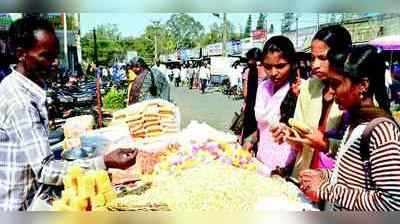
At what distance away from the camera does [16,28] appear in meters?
3.85

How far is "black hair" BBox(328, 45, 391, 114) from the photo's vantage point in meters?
3.79

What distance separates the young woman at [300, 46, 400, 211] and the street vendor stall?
256mm

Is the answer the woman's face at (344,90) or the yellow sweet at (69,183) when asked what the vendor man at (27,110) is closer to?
the yellow sweet at (69,183)

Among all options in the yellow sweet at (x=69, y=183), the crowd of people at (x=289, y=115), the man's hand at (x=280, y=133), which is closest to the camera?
the crowd of people at (x=289, y=115)

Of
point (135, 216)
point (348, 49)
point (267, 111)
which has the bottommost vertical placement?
point (135, 216)

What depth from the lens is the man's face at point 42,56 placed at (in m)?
3.85

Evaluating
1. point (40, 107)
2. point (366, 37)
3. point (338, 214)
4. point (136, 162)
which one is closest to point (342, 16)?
point (366, 37)

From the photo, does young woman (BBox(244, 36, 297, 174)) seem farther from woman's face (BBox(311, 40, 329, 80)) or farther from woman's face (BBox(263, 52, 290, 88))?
woman's face (BBox(311, 40, 329, 80))

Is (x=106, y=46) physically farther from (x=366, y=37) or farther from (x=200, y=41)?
(x=366, y=37)

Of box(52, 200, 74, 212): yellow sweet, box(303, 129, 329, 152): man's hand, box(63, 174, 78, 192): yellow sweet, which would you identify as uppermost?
box(303, 129, 329, 152): man's hand

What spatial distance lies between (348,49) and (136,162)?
1.38 metres

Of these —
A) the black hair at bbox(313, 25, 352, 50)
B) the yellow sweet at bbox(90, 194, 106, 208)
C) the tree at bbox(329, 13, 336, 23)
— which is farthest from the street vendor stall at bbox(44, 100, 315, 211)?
the tree at bbox(329, 13, 336, 23)

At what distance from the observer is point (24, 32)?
3852mm

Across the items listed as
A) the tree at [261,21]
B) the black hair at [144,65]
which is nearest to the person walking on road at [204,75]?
the black hair at [144,65]
